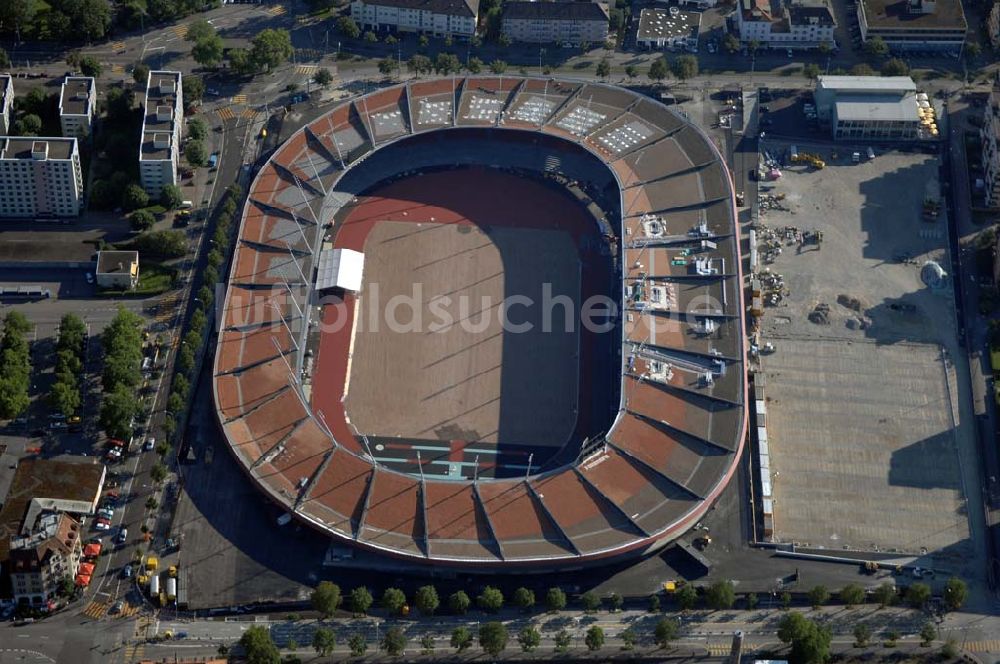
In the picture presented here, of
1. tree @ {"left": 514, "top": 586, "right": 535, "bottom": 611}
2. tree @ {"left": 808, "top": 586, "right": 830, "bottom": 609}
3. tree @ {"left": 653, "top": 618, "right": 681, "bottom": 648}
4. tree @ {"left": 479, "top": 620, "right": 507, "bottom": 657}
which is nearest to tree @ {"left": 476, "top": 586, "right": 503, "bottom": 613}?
tree @ {"left": 514, "top": 586, "right": 535, "bottom": 611}

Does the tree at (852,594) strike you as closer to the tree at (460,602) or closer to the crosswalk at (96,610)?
the tree at (460,602)

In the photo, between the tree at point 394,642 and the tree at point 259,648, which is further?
the tree at point 394,642

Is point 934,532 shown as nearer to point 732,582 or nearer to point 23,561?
point 732,582

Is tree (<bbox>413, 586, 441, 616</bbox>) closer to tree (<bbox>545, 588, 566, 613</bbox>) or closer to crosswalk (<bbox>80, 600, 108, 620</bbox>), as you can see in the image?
tree (<bbox>545, 588, 566, 613</bbox>)

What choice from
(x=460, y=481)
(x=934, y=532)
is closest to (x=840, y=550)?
(x=934, y=532)

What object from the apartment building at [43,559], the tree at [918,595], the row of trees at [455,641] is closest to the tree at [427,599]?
the row of trees at [455,641]
